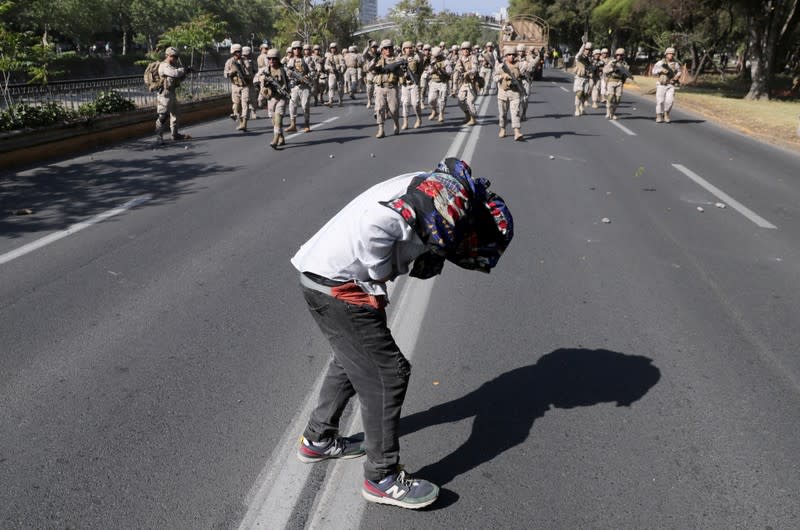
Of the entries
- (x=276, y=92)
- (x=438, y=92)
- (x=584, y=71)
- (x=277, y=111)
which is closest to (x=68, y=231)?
(x=277, y=111)

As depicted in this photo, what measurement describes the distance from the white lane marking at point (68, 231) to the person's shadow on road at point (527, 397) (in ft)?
15.8

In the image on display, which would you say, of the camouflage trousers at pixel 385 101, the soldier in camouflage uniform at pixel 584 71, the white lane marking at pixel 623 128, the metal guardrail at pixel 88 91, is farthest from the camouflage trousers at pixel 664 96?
the metal guardrail at pixel 88 91

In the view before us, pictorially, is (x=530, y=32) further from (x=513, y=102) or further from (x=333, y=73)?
(x=513, y=102)

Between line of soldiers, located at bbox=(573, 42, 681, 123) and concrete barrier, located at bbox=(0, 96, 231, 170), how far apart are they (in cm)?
1071

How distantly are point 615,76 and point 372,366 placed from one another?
16803mm

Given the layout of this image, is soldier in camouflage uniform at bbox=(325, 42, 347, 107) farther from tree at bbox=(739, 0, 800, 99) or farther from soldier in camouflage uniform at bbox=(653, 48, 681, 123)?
tree at bbox=(739, 0, 800, 99)

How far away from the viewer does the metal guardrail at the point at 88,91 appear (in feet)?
40.3

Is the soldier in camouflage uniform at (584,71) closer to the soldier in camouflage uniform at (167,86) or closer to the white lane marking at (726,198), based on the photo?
the white lane marking at (726,198)

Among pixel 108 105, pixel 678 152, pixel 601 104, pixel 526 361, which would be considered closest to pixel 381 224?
pixel 526 361

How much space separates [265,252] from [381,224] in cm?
428

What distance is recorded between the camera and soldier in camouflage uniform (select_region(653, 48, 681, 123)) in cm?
1647

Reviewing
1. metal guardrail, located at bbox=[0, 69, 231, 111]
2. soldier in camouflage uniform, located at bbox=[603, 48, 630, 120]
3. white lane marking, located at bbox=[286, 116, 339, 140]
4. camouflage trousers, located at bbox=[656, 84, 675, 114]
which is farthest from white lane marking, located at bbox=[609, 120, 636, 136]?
metal guardrail, located at bbox=[0, 69, 231, 111]

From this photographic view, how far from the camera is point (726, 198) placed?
934 cm

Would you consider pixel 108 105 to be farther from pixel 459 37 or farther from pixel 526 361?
pixel 459 37
